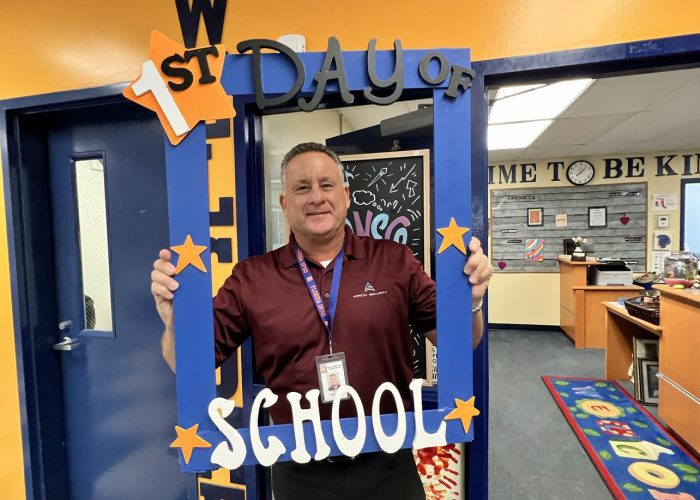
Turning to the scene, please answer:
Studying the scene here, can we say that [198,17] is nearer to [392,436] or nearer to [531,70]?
[531,70]

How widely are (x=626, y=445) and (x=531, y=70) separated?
9.23ft

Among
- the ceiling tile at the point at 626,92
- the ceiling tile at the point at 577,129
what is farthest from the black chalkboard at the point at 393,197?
the ceiling tile at the point at 577,129

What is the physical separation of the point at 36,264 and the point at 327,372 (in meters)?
1.73

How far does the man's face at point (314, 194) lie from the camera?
977 mm

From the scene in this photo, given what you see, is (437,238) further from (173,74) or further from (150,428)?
(150,428)

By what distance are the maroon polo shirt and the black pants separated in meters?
0.15

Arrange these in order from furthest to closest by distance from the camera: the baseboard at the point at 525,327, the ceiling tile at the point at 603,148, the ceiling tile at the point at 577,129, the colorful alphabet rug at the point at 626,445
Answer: the baseboard at the point at 525,327 → the ceiling tile at the point at 603,148 → the ceiling tile at the point at 577,129 → the colorful alphabet rug at the point at 626,445

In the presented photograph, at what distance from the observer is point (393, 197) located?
1568 millimetres

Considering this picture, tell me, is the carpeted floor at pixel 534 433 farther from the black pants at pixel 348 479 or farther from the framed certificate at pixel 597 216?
the framed certificate at pixel 597 216

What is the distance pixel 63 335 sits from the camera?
6.04 ft

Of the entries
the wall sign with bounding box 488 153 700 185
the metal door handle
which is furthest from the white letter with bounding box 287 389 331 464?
the wall sign with bounding box 488 153 700 185

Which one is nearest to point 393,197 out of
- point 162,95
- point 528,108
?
point 162,95

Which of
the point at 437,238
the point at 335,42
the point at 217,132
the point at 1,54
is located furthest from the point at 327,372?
the point at 1,54

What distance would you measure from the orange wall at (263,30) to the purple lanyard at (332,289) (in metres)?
0.87
